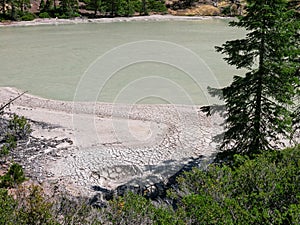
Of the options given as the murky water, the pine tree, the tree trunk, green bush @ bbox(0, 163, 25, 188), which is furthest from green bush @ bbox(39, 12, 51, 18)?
the tree trunk

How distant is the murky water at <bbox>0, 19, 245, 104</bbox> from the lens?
82.9 feet

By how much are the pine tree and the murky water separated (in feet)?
36.0

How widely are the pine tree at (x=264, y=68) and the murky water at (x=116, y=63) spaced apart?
36.0 feet

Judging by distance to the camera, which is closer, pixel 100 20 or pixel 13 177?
pixel 13 177

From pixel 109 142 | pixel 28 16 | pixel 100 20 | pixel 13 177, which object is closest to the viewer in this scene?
pixel 13 177

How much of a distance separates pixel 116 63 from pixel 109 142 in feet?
59.3

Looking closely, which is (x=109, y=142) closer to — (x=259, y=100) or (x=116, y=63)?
(x=259, y=100)

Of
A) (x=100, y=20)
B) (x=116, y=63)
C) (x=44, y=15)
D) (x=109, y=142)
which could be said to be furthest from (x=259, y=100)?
(x=44, y=15)

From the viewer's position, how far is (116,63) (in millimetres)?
33781

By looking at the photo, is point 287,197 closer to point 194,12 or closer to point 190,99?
point 190,99

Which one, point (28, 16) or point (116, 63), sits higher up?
point (28, 16)

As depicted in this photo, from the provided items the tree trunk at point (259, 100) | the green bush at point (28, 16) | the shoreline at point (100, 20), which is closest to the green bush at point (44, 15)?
the green bush at point (28, 16)

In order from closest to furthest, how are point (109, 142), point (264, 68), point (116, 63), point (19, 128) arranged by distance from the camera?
point (264, 68), point (109, 142), point (19, 128), point (116, 63)

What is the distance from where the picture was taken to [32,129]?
17766mm
